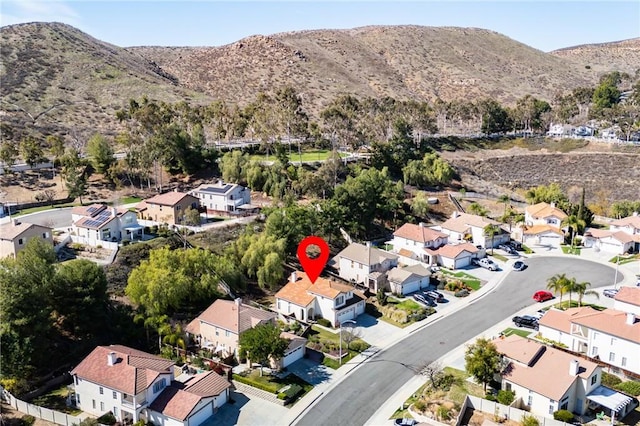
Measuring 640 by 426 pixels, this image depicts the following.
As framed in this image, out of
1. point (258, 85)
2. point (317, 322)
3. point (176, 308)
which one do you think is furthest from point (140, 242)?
point (258, 85)

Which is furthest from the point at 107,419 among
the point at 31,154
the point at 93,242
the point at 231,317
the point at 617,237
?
the point at 617,237

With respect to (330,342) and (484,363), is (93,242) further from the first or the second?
(484,363)

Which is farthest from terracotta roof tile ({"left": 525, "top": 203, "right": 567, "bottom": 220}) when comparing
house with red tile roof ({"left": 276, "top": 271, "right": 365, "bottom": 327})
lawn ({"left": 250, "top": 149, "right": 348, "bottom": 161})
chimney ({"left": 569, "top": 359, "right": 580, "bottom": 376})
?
chimney ({"left": 569, "top": 359, "right": 580, "bottom": 376})

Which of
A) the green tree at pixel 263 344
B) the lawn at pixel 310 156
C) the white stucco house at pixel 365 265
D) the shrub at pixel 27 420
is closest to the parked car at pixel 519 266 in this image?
the white stucco house at pixel 365 265

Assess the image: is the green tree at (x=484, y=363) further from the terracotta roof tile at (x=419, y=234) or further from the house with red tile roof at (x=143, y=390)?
the terracotta roof tile at (x=419, y=234)

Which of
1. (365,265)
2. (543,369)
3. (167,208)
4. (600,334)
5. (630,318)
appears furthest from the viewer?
(167,208)

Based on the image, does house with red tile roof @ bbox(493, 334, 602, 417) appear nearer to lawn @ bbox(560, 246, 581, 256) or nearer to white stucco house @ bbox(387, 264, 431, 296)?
white stucco house @ bbox(387, 264, 431, 296)

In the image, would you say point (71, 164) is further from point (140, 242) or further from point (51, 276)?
point (51, 276)
